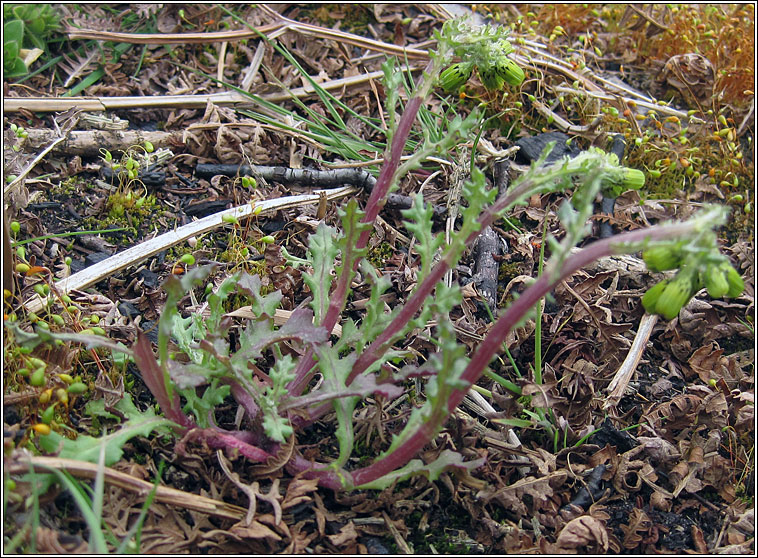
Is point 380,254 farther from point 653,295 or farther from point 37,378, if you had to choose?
point 37,378


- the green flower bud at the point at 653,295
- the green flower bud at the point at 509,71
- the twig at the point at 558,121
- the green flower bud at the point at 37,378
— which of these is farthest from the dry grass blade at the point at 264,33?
the green flower bud at the point at 37,378

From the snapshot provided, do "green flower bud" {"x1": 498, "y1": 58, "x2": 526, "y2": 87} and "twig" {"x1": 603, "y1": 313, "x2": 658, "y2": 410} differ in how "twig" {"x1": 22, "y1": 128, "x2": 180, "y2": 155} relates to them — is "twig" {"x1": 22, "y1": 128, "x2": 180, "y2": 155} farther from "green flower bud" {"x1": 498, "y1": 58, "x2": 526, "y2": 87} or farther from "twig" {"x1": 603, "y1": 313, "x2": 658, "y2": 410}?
"twig" {"x1": 603, "y1": 313, "x2": 658, "y2": 410}

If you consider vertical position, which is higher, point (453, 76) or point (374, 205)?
point (453, 76)

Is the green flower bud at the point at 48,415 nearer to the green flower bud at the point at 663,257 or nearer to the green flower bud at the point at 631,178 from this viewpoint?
the green flower bud at the point at 663,257

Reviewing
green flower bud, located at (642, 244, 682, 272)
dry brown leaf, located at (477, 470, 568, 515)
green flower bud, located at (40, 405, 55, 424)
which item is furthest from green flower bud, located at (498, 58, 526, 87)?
green flower bud, located at (40, 405, 55, 424)

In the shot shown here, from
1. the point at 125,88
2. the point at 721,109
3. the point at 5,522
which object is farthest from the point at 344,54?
the point at 5,522

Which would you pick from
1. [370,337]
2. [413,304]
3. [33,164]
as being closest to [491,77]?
[413,304]
